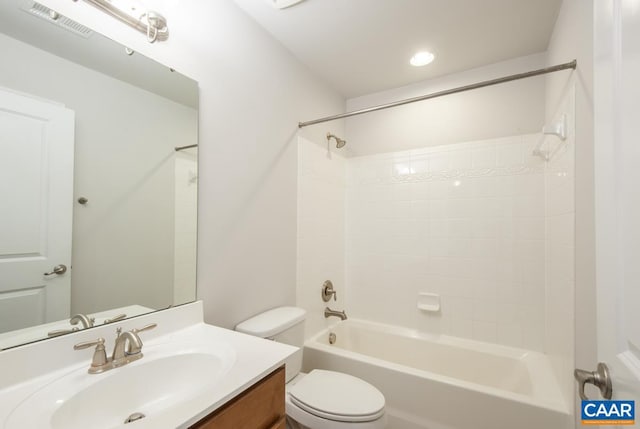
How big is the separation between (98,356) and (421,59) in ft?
7.87

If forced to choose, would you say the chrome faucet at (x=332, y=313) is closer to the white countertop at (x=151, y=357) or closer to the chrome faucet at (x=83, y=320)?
the white countertop at (x=151, y=357)

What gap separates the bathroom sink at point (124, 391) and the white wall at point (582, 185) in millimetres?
1340

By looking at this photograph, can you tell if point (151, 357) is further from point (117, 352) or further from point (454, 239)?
point (454, 239)

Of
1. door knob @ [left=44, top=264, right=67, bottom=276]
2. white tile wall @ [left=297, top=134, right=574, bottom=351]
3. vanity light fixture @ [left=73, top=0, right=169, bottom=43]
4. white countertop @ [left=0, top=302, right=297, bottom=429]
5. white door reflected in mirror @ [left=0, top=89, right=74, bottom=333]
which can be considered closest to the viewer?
white countertop @ [left=0, top=302, right=297, bottom=429]

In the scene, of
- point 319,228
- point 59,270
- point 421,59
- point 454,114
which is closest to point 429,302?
point 319,228

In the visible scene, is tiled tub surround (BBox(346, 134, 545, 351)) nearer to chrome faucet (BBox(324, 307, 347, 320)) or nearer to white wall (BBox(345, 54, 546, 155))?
white wall (BBox(345, 54, 546, 155))

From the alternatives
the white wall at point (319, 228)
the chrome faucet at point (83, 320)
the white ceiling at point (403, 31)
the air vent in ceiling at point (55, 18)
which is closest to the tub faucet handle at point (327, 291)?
the white wall at point (319, 228)

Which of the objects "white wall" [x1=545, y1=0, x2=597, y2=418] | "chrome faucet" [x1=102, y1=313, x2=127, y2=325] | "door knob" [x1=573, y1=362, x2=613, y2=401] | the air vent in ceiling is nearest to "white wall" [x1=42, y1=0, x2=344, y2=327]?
the air vent in ceiling

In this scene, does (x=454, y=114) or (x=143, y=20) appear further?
(x=454, y=114)

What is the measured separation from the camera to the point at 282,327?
4.94 feet

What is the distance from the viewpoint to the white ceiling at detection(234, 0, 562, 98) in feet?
4.98

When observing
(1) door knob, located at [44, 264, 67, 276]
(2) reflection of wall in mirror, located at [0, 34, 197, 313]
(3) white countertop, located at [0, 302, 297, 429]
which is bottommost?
(3) white countertop, located at [0, 302, 297, 429]

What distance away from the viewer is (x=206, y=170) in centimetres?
136

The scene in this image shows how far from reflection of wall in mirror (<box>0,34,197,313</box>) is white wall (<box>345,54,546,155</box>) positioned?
5.47 ft
